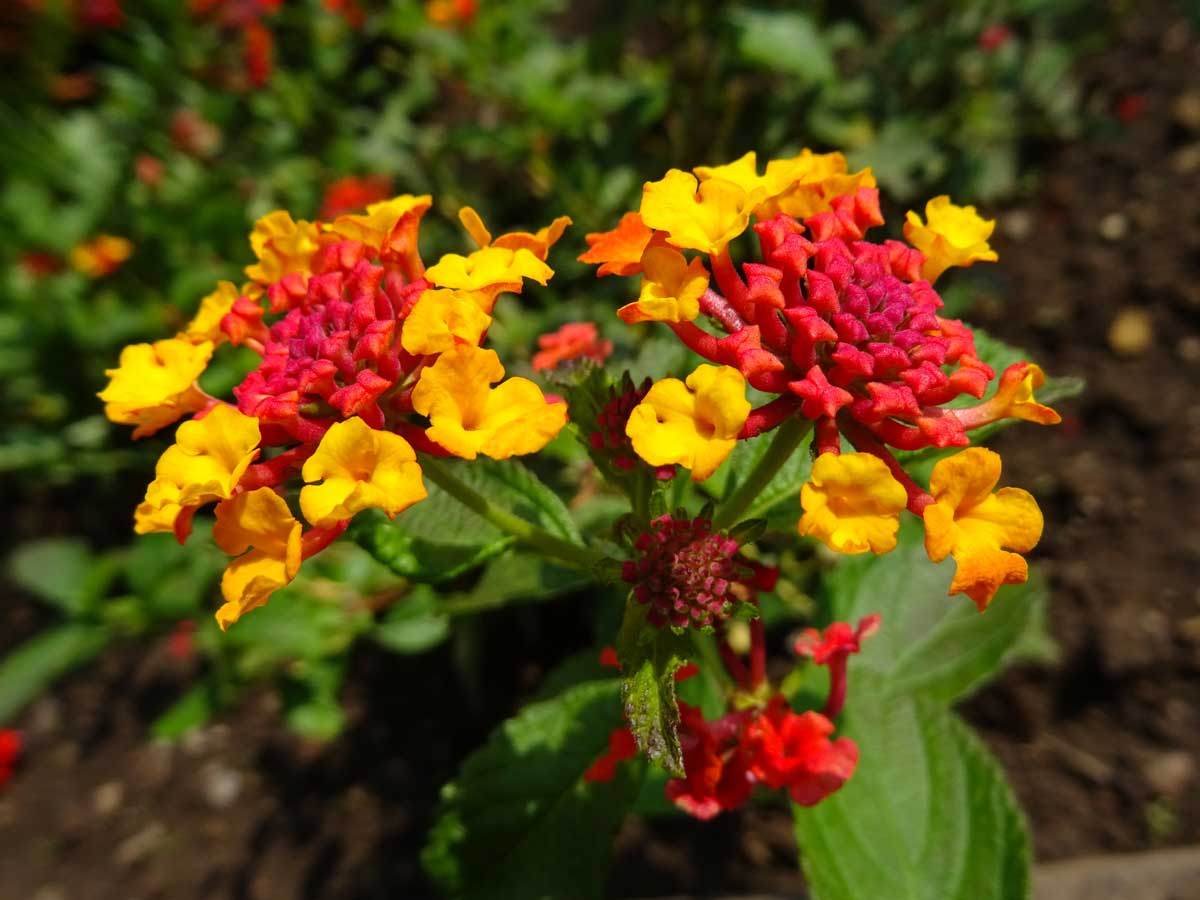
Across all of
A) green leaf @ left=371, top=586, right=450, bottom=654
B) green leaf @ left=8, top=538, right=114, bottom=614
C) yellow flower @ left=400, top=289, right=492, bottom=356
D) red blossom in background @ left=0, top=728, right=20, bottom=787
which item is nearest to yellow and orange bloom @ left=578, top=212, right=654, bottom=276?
yellow flower @ left=400, top=289, right=492, bottom=356

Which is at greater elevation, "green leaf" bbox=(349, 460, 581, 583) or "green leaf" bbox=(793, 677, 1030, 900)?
"green leaf" bbox=(349, 460, 581, 583)

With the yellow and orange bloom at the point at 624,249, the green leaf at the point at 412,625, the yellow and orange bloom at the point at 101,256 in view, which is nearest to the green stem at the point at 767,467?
the yellow and orange bloom at the point at 624,249

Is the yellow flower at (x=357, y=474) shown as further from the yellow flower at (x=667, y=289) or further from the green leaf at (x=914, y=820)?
the green leaf at (x=914, y=820)

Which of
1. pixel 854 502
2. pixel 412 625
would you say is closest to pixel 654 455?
pixel 854 502

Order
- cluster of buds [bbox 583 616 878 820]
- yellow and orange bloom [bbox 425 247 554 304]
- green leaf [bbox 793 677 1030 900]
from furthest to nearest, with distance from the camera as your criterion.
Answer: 1. green leaf [bbox 793 677 1030 900]
2. cluster of buds [bbox 583 616 878 820]
3. yellow and orange bloom [bbox 425 247 554 304]

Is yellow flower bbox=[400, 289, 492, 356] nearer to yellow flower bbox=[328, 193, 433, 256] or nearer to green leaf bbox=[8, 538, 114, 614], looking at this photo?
yellow flower bbox=[328, 193, 433, 256]

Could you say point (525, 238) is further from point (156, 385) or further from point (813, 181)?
point (156, 385)
